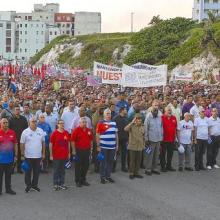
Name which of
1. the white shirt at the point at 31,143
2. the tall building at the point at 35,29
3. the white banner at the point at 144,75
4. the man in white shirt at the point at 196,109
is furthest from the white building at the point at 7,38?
the white shirt at the point at 31,143

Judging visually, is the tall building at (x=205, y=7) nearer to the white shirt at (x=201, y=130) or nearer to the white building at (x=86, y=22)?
the white building at (x=86, y=22)

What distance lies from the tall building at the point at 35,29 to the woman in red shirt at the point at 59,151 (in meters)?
150

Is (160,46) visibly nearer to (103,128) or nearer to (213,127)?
(213,127)

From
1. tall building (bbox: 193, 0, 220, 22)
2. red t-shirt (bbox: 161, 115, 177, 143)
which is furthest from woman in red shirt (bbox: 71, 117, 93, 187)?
tall building (bbox: 193, 0, 220, 22)

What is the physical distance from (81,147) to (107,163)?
825mm

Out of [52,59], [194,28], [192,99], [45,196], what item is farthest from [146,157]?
[52,59]

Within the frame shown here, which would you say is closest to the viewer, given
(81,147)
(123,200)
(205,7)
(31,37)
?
(123,200)

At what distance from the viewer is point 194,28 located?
64250mm

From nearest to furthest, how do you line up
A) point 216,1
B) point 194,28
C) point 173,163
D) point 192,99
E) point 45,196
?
point 45,196, point 173,163, point 192,99, point 194,28, point 216,1

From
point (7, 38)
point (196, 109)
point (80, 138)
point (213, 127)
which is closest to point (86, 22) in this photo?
point (7, 38)

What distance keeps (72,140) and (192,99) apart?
6965 mm

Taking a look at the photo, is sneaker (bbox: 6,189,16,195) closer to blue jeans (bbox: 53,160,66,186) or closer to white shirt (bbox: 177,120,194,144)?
blue jeans (bbox: 53,160,66,186)

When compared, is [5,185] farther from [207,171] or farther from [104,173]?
[207,171]

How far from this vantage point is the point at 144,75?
22422 millimetres
